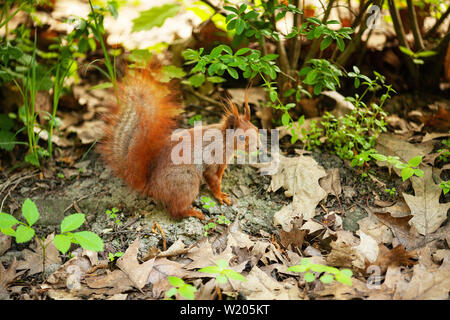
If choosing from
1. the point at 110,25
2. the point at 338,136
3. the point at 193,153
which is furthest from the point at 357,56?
the point at 110,25

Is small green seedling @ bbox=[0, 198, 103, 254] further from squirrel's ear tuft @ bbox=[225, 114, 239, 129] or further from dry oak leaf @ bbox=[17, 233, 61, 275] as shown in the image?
squirrel's ear tuft @ bbox=[225, 114, 239, 129]

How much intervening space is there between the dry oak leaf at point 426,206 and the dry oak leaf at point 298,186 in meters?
0.53

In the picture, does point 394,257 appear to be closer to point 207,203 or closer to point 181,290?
point 181,290

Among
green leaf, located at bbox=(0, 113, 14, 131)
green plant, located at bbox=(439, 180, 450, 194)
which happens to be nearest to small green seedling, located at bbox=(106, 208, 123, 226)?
green leaf, located at bbox=(0, 113, 14, 131)

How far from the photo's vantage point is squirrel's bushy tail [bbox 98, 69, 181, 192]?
2391 mm

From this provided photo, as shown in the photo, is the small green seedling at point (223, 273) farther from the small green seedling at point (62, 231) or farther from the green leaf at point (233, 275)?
the small green seedling at point (62, 231)

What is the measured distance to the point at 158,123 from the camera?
2.44m

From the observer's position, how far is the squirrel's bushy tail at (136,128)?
2.39 m

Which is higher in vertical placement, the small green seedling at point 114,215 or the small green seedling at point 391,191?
the small green seedling at point 391,191

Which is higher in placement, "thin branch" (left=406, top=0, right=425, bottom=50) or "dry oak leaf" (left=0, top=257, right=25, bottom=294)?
"thin branch" (left=406, top=0, right=425, bottom=50)

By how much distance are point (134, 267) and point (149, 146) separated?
2.64ft

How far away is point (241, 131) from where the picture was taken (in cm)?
248

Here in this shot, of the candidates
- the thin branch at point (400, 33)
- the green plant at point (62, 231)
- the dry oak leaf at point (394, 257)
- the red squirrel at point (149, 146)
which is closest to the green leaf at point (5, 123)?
the red squirrel at point (149, 146)

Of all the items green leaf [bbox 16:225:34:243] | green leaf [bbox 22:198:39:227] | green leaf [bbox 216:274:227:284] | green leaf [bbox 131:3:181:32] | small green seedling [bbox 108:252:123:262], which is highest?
green leaf [bbox 131:3:181:32]
